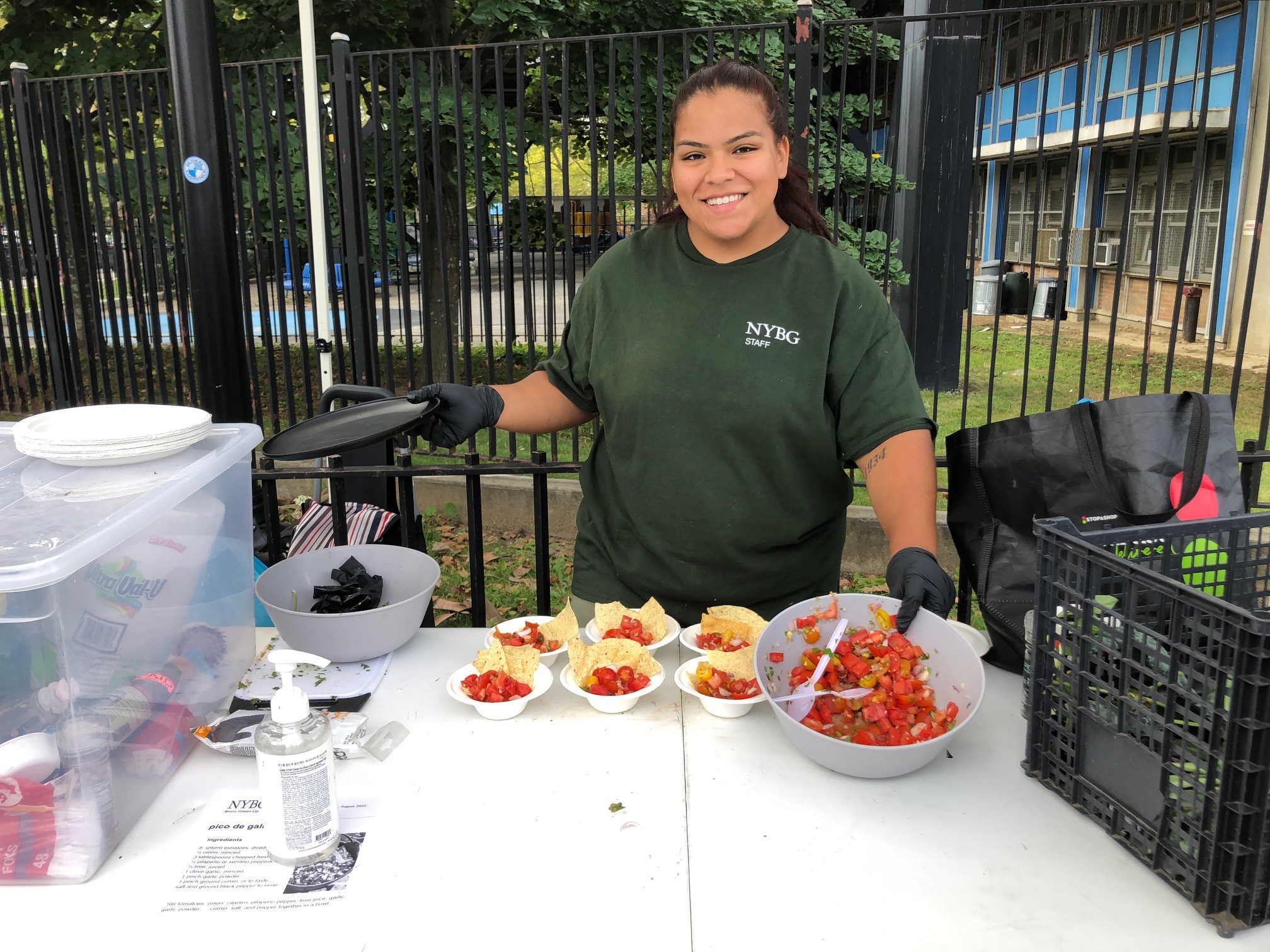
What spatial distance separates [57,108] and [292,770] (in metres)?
6.93

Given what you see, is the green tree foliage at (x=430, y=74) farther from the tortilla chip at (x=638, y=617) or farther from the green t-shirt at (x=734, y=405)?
the tortilla chip at (x=638, y=617)

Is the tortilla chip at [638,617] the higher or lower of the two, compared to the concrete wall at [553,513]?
higher

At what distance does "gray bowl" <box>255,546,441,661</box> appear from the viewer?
1.89m

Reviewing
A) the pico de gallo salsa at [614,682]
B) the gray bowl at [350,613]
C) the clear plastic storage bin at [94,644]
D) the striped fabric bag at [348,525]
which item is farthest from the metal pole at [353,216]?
the pico de gallo salsa at [614,682]

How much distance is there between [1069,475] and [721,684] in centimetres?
80

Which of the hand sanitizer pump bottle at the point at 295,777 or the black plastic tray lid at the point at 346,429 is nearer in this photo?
the hand sanitizer pump bottle at the point at 295,777

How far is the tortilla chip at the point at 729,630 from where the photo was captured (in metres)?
1.95

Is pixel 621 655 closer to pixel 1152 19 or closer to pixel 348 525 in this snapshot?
pixel 348 525

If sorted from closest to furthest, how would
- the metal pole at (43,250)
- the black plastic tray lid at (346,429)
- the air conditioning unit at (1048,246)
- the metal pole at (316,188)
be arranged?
the black plastic tray lid at (346,429) → the metal pole at (316,188) → the metal pole at (43,250) → the air conditioning unit at (1048,246)

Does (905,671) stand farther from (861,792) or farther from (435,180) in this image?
(435,180)

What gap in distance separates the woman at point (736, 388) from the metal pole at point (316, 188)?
9.50ft

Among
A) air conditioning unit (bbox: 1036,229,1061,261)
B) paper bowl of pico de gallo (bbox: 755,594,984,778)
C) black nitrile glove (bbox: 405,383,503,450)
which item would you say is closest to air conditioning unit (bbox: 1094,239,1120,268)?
air conditioning unit (bbox: 1036,229,1061,261)

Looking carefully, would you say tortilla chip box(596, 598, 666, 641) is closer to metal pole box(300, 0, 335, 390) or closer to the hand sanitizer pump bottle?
the hand sanitizer pump bottle

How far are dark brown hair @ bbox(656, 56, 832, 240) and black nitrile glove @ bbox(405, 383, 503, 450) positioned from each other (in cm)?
66
